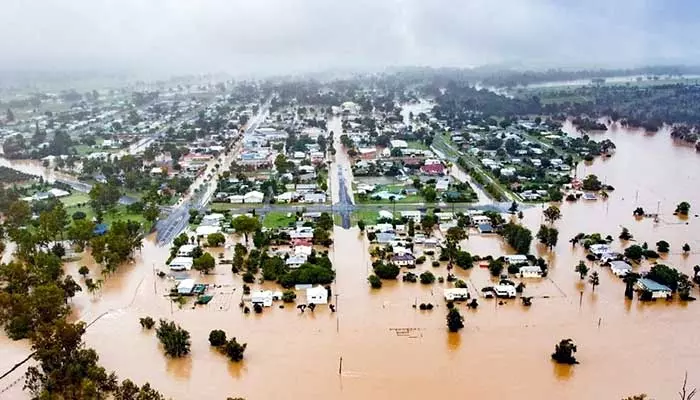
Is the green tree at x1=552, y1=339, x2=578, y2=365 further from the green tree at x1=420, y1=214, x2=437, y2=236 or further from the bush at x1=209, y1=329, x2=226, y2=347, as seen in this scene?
the green tree at x1=420, y1=214, x2=437, y2=236

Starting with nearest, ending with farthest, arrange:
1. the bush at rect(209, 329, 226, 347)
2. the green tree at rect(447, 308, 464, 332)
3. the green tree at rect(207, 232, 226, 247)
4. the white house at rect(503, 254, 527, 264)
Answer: the bush at rect(209, 329, 226, 347) < the green tree at rect(447, 308, 464, 332) < the white house at rect(503, 254, 527, 264) < the green tree at rect(207, 232, 226, 247)

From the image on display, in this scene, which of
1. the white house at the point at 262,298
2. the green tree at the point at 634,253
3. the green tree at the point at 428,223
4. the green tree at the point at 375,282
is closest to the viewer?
the white house at the point at 262,298

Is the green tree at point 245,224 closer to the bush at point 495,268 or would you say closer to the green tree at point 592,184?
the bush at point 495,268

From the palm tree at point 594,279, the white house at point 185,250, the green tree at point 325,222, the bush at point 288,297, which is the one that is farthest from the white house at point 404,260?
the white house at point 185,250

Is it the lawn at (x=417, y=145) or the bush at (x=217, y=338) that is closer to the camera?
the bush at (x=217, y=338)

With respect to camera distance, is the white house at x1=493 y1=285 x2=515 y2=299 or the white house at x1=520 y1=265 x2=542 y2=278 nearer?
the white house at x1=493 y1=285 x2=515 y2=299

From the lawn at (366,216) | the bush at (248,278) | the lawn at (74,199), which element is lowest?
the bush at (248,278)

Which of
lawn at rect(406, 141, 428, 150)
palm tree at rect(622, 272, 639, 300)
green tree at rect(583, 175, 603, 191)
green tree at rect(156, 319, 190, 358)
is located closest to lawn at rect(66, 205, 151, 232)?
green tree at rect(156, 319, 190, 358)

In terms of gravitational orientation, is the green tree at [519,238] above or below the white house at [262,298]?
above

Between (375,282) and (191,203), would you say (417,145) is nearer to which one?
(191,203)
